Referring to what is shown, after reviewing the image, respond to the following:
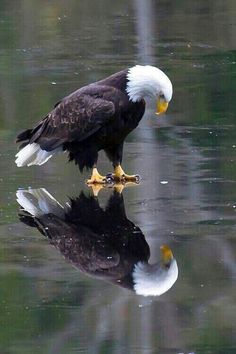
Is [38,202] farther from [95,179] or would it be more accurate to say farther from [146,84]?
[146,84]

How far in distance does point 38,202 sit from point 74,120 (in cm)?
97

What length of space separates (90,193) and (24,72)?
7200 millimetres

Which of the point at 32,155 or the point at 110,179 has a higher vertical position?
the point at 32,155

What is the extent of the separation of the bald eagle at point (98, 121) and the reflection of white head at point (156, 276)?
2428 millimetres

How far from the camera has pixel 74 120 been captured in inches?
482

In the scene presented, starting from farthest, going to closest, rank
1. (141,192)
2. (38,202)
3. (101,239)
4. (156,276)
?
(141,192) < (38,202) < (101,239) < (156,276)

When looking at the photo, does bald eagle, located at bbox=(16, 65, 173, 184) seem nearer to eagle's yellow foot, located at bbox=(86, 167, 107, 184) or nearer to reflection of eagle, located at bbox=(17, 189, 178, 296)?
eagle's yellow foot, located at bbox=(86, 167, 107, 184)

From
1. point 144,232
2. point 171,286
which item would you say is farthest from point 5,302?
point 144,232

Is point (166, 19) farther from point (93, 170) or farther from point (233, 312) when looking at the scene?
point (233, 312)

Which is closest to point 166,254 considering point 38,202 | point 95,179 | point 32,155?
point 38,202

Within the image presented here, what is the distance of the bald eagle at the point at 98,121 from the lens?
12.0m

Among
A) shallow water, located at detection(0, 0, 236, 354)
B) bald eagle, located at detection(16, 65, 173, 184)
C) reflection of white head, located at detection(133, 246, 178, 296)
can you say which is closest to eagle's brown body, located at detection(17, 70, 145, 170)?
bald eagle, located at detection(16, 65, 173, 184)

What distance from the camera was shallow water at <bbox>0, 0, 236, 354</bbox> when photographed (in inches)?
329

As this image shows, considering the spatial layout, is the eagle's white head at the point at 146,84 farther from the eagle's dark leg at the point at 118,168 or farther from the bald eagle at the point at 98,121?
the eagle's dark leg at the point at 118,168
